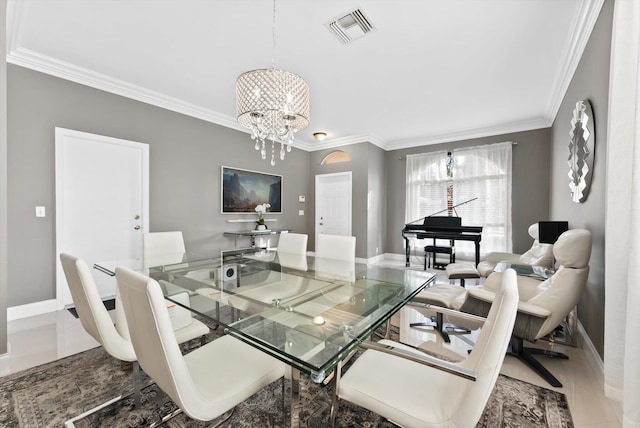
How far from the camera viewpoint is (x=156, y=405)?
157cm

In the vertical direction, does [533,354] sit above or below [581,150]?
below

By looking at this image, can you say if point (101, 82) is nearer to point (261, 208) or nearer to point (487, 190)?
point (261, 208)

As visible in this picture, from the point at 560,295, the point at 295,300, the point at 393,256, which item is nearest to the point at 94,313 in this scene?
the point at 295,300

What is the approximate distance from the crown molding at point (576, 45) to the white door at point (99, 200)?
4677 millimetres

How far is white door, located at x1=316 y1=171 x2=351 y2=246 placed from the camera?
5.86 m

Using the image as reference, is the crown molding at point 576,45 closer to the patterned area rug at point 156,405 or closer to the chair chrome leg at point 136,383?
the patterned area rug at point 156,405

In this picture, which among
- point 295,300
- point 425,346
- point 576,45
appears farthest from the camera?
point 576,45

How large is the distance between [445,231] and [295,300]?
4086 mm

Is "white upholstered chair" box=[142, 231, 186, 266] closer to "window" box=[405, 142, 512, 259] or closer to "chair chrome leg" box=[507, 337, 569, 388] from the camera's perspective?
"chair chrome leg" box=[507, 337, 569, 388]

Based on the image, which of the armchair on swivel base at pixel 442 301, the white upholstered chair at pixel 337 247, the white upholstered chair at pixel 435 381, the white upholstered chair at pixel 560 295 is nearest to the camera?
the white upholstered chair at pixel 435 381

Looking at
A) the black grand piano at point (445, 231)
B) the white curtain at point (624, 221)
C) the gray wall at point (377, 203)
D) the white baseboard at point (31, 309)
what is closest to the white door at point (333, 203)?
the gray wall at point (377, 203)

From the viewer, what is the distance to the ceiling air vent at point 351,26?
86.2 inches

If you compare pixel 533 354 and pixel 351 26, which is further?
pixel 351 26

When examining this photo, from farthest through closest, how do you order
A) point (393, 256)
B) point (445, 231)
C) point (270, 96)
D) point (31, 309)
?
point (393, 256) < point (445, 231) < point (31, 309) < point (270, 96)
